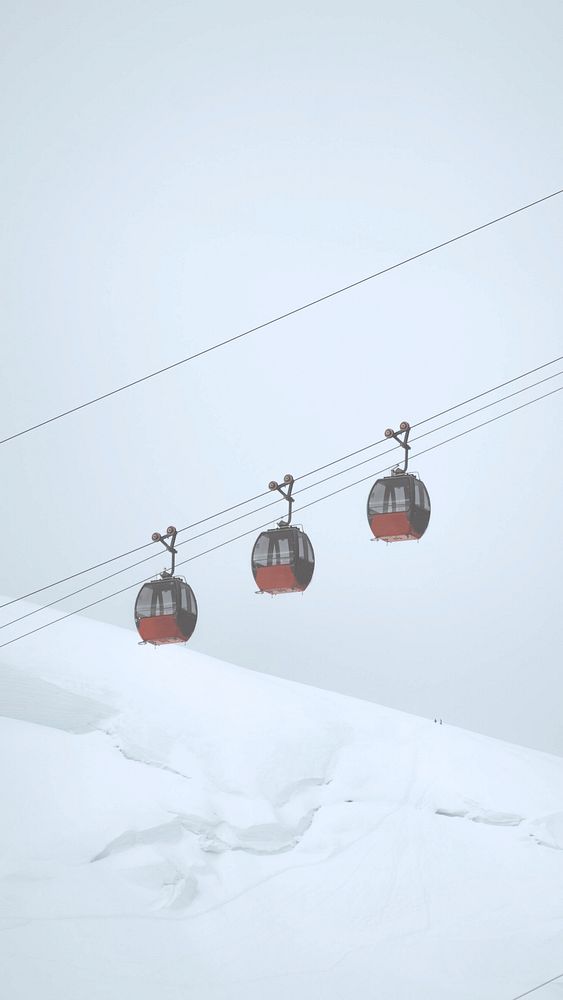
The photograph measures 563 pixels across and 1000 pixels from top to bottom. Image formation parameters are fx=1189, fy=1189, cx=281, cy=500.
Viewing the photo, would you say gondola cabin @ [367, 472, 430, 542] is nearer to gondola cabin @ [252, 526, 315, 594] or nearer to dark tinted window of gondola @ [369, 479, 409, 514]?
dark tinted window of gondola @ [369, 479, 409, 514]

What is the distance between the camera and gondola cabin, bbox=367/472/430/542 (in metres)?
11.7

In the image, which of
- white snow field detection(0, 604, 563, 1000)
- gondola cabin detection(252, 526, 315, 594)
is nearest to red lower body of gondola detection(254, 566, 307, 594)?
gondola cabin detection(252, 526, 315, 594)

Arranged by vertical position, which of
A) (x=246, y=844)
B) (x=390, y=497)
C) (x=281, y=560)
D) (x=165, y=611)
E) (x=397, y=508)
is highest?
(x=246, y=844)

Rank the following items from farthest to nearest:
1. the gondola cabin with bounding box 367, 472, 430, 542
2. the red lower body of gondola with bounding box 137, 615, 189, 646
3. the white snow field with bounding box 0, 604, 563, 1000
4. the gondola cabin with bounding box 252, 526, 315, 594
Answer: the white snow field with bounding box 0, 604, 563, 1000 → the red lower body of gondola with bounding box 137, 615, 189, 646 → the gondola cabin with bounding box 252, 526, 315, 594 → the gondola cabin with bounding box 367, 472, 430, 542

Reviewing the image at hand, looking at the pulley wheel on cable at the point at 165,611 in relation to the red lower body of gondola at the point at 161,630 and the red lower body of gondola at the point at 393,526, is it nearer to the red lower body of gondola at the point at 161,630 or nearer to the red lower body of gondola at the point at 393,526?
the red lower body of gondola at the point at 161,630

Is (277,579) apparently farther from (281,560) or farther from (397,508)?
(397,508)

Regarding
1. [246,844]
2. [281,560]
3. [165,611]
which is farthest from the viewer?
[246,844]

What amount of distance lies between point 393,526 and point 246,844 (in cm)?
1871

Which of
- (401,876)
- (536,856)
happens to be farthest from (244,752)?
(536,856)

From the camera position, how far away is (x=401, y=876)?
28.2 metres

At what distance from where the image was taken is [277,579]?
11.9 meters

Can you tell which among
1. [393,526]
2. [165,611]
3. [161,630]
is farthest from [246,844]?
[393,526]

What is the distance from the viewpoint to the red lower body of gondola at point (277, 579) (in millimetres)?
11867

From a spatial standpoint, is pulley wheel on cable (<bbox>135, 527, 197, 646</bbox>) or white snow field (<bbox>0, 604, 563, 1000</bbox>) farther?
white snow field (<bbox>0, 604, 563, 1000</bbox>)
